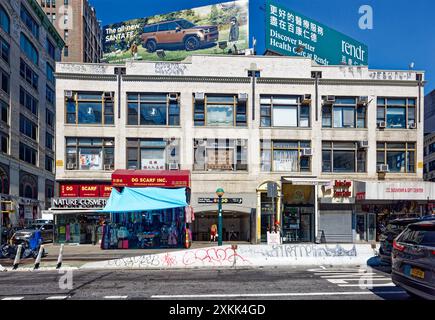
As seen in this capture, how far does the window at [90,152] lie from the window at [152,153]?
1.36m

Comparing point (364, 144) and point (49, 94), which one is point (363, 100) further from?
point (49, 94)

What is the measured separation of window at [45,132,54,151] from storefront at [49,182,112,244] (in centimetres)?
3256

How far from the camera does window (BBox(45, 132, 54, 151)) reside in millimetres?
55031

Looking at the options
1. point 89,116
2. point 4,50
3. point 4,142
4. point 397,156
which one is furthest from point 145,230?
point 4,50

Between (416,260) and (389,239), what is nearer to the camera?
(416,260)

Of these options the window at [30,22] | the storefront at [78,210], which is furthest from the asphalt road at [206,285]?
the window at [30,22]

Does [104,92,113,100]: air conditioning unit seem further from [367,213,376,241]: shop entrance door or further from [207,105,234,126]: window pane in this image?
[367,213,376,241]: shop entrance door

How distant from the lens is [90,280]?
11672 mm

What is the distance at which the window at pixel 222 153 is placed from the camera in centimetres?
2638

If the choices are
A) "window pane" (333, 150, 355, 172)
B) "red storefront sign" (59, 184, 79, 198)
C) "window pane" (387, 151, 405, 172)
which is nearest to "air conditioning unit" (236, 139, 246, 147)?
"window pane" (333, 150, 355, 172)

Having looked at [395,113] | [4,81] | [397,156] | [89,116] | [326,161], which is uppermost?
[4,81]

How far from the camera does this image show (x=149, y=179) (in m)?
24.3

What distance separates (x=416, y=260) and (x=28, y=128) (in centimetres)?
5015

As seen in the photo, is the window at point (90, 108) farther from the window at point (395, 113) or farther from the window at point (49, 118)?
the window at point (49, 118)
